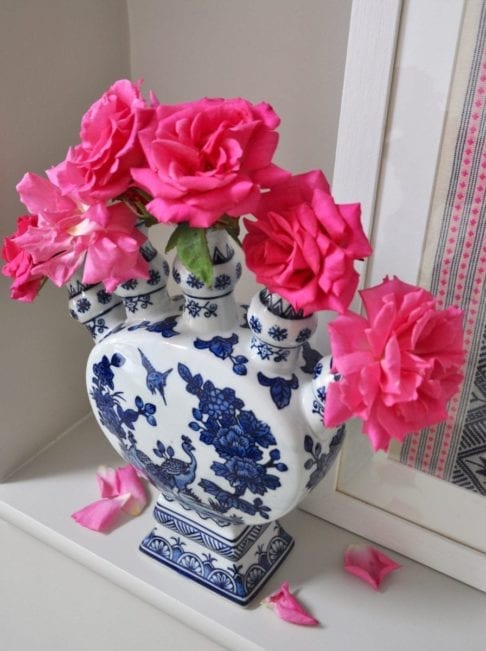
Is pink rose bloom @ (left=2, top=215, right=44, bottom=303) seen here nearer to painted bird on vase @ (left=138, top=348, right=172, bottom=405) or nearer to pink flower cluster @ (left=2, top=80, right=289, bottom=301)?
pink flower cluster @ (left=2, top=80, right=289, bottom=301)

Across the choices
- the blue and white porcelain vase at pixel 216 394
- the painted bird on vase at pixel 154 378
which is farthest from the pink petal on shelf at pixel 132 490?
the painted bird on vase at pixel 154 378

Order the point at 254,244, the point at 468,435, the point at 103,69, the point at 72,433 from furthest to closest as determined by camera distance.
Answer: the point at 72,433 < the point at 103,69 < the point at 468,435 < the point at 254,244

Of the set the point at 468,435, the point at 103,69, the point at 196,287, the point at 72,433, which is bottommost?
the point at 72,433

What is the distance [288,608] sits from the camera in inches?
24.8

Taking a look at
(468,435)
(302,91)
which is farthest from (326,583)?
(302,91)

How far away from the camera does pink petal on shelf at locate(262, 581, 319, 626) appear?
62 centimetres

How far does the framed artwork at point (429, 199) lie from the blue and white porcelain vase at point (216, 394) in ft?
0.38

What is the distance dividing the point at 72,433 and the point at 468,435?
19.4 inches

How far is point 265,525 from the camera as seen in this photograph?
675mm

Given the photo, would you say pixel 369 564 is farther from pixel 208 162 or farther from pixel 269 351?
pixel 208 162

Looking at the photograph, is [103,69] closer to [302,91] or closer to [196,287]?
[302,91]

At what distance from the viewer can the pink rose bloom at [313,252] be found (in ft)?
1.42

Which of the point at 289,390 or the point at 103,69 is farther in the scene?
the point at 103,69

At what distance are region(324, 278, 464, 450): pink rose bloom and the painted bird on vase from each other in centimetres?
17
